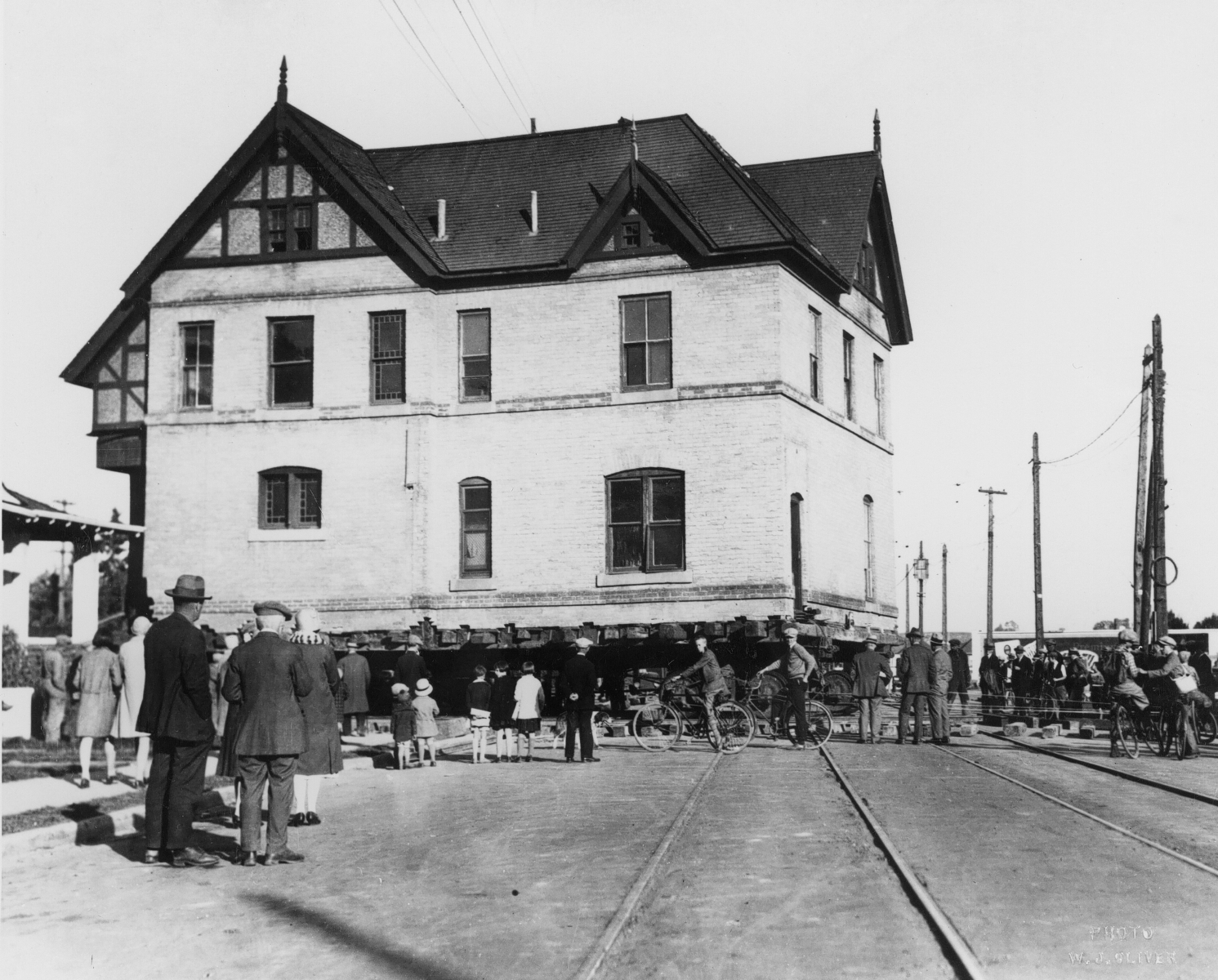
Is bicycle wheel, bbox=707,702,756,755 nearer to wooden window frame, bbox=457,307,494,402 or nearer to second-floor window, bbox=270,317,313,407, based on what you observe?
wooden window frame, bbox=457,307,494,402

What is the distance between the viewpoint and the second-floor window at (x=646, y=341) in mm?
27375

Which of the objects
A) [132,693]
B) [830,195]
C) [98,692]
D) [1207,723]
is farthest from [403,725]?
[830,195]

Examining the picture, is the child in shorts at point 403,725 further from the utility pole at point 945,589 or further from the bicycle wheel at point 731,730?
the utility pole at point 945,589

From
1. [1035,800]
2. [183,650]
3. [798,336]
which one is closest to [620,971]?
[183,650]

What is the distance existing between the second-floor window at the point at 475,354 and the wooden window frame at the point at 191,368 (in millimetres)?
5158

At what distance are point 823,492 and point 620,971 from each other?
22651mm

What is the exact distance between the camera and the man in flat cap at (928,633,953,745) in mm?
22047

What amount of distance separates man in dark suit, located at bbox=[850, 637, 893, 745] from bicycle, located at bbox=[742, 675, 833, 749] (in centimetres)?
69

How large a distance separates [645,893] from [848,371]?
23781 mm

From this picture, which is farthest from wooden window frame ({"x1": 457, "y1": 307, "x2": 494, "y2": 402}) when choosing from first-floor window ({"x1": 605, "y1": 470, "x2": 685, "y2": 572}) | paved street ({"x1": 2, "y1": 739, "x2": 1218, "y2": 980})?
paved street ({"x1": 2, "y1": 739, "x2": 1218, "y2": 980})

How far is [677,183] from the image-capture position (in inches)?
1138

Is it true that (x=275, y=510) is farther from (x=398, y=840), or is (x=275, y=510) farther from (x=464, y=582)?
(x=398, y=840)

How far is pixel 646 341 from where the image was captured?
1081 inches

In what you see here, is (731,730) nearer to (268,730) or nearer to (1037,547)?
(268,730)
